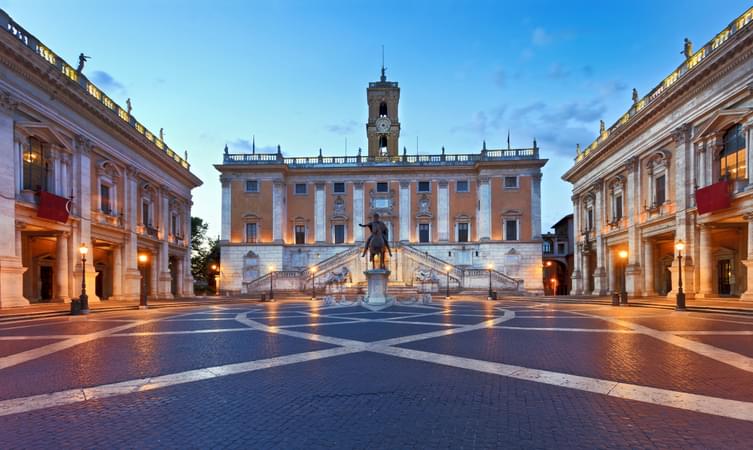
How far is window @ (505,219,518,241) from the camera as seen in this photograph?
54938mm

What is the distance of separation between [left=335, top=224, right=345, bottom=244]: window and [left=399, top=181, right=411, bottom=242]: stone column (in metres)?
7.21

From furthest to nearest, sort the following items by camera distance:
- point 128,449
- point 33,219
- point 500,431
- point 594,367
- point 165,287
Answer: point 165,287 → point 33,219 → point 594,367 → point 500,431 → point 128,449

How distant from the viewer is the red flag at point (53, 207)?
2488cm

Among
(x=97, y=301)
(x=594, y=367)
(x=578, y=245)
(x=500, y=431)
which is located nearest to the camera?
(x=500, y=431)

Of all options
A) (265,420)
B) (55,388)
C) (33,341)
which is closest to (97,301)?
(33,341)

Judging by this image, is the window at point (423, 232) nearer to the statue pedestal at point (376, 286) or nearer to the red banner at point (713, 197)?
the statue pedestal at point (376, 286)

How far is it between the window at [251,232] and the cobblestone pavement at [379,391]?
43.6 m

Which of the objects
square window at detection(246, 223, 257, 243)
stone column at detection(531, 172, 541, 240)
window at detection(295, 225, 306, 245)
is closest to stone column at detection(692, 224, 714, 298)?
stone column at detection(531, 172, 541, 240)

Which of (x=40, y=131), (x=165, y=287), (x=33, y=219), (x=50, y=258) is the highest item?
(x=40, y=131)

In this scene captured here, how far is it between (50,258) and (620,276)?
46.4 m

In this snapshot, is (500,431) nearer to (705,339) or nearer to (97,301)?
(705,339)

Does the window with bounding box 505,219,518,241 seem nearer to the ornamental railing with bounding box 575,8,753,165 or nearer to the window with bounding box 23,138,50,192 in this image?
the ornamental railing with bounding box 575,8,753,165

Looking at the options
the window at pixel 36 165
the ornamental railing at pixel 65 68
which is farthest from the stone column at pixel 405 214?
the window at pixel 36 165

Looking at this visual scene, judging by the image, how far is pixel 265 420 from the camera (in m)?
5.71
